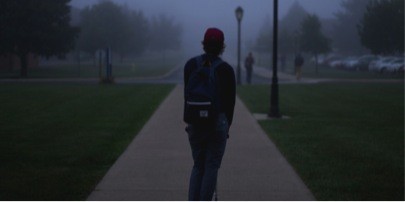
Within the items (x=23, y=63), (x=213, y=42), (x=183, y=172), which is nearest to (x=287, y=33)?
(x=23, y=63)

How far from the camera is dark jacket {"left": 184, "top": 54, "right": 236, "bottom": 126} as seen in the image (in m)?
6.20

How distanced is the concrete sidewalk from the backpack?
5.24ft

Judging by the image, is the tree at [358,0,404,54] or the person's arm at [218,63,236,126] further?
the tree at [358,0,404,54]

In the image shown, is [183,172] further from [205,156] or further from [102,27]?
[102,27]

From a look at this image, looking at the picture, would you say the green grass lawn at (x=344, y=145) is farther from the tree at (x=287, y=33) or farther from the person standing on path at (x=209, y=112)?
the tree at (x=287, y=33)

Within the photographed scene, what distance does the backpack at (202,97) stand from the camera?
6098 mm

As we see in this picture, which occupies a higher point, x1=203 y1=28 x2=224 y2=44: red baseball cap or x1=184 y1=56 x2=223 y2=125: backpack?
x1=203 y1=28 x2=224 y2=44: red baseball cap

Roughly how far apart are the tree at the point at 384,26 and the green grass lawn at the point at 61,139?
644 inches

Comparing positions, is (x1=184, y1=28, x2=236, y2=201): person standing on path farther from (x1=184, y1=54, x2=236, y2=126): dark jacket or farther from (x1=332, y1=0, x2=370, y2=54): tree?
(x1=332, y1=0, x2=370, y2=54): tree

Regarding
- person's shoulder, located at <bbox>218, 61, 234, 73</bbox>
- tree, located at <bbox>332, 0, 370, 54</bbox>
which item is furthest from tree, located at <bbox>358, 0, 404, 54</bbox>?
person's shoulder, located at <bbox>218, 61, 234, 73</bbox>

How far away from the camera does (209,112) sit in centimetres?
609

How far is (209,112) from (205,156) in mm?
553

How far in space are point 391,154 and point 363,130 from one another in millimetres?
3419

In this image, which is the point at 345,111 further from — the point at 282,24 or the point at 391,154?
the point at 282,24
